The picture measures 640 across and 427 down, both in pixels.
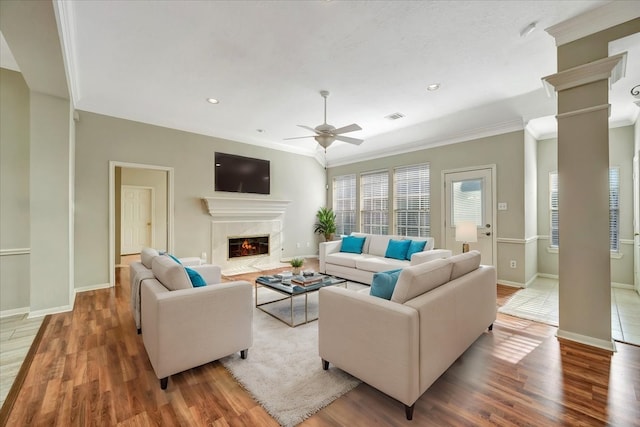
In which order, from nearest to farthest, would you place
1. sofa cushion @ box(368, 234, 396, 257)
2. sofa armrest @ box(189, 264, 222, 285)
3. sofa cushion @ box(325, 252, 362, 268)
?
sofa armrest @ box(189, 264, 222, 285), sofa cushion @ box(325, 252, 362, 268), sofa cushion @ box(368, 234, 396, 257)

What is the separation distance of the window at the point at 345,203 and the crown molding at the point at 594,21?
484cm

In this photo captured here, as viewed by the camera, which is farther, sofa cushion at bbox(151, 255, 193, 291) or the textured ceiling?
the textured ceiling

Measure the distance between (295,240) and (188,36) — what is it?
5.03 metres

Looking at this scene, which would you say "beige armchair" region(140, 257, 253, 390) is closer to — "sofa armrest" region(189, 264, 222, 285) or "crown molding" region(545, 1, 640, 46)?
"sofa armrest" region(189, 264, 222, 285)

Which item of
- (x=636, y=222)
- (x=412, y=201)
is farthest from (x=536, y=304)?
(x=412, y=201)

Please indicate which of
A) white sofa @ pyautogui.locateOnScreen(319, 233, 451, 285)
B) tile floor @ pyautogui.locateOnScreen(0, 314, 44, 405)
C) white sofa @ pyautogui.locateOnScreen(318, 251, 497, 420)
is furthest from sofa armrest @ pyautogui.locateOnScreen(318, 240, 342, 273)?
tile floor @ pyautogui.locateOnScreen(0, 314, 44, 405)

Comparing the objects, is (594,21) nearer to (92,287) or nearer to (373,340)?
(373,340)

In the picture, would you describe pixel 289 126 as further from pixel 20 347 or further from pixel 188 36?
pixel 20 347

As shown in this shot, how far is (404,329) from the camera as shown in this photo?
1573 millimetres

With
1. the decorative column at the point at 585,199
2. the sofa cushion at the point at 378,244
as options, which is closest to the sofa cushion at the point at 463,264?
the decorative column at the point at 585,199

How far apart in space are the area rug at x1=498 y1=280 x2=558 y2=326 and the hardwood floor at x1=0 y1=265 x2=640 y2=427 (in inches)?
26.7

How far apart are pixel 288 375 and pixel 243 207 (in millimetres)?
4352

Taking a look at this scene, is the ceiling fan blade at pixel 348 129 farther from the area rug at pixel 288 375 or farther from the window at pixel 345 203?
the window at pixel 345 203

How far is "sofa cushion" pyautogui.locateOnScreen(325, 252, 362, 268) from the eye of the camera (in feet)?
15.6
